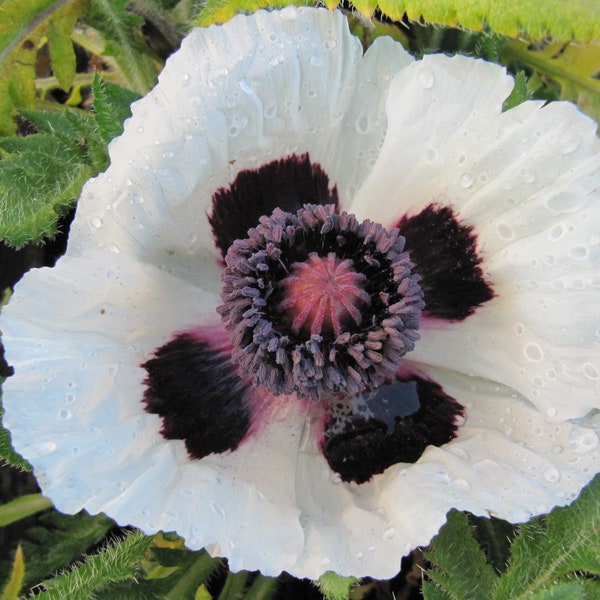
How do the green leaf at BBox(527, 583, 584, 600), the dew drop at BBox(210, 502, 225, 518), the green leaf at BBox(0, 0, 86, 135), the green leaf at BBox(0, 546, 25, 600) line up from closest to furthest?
the green leaf at BBox(527, 583, 584, 600)
the dew drop at BBox(210, 502, 225, 518)
the green leaf at BBox(0, 546, 25, 600)
the green leaf at BBox(0, 0, 86, 135)

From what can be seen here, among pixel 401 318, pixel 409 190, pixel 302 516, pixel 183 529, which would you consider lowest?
pixel 302 516

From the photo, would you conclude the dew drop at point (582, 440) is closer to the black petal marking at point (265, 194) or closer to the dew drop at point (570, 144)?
the dew drop at point (570, 144)

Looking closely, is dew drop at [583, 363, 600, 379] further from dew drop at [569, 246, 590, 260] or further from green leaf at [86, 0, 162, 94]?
green leaf at [86, 0, 162, 94]

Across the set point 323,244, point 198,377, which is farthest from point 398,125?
point 198,377

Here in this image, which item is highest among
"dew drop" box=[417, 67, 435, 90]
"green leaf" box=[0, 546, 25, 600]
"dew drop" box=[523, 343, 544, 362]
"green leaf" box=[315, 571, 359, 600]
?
"dew drop" box=[417, 67, 435, 90]

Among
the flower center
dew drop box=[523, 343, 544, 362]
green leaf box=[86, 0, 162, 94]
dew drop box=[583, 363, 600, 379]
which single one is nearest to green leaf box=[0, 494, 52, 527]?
the flower center

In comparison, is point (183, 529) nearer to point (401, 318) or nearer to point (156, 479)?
point (156, 479)

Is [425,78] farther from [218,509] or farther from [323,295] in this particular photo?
[218,509]

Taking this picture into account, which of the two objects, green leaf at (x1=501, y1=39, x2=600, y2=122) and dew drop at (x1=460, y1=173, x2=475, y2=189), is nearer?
dew drop at (x1=460, y1=173, x2=475, y2=189)
